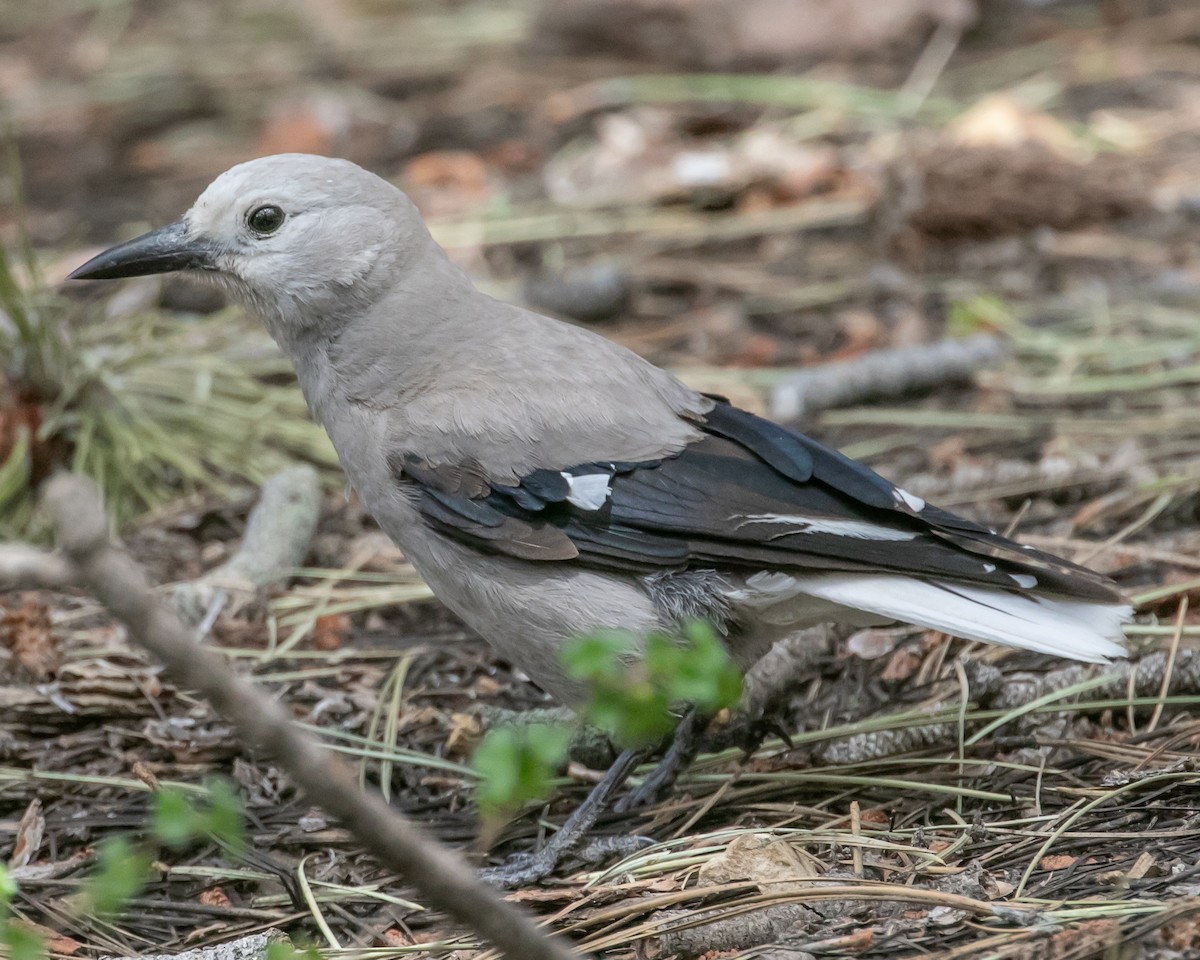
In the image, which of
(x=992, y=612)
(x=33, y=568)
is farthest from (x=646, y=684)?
(x=992, y=612)

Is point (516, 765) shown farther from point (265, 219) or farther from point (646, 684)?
point (265, 219)

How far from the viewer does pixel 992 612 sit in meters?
2.92

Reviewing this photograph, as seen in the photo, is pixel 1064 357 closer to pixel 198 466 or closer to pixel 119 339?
pixel 198 466

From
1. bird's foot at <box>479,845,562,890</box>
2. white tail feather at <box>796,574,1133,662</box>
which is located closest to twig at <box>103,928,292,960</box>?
bird's foot at <box>479,845,562,890</box>

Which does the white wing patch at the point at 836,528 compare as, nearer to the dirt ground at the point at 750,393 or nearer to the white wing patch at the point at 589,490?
the white wing patch at the point at 589,490

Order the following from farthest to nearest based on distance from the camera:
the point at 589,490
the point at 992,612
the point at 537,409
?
the point at 537,409
the point at 589,490
the point at 992,612

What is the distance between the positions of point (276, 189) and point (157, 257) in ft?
1.14

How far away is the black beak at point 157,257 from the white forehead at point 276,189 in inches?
2.3

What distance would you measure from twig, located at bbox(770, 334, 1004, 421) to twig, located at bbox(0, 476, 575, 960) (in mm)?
3473

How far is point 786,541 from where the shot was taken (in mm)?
3012

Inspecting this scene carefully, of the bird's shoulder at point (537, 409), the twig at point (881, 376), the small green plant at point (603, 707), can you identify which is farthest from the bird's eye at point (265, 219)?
the twig at point (881, 376)

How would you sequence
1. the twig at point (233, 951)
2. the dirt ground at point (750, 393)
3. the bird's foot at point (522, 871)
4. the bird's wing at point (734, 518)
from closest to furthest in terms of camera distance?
the twig at point (233, 951) → the dirt ground at point (750, 393) → the bird's wing at point (734, 518) → the bird's foot at point (522, 871)

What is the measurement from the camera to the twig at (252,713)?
1.53 meters

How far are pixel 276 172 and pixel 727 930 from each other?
2143mm
